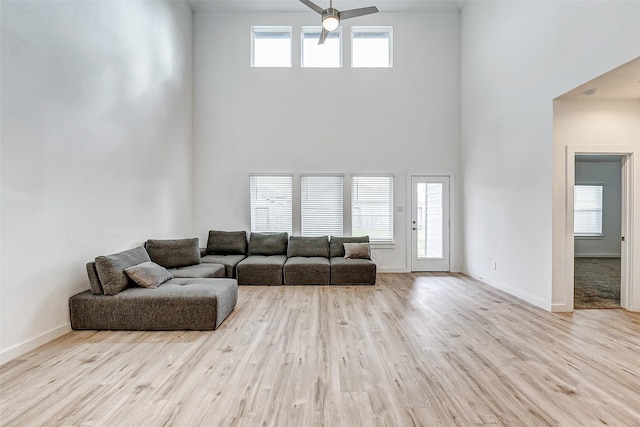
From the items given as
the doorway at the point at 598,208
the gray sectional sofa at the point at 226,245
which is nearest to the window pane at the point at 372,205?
the gray sectional sofa at the point at 226,245

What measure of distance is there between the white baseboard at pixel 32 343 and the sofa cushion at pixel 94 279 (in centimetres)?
43

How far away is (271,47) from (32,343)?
6.40 metres

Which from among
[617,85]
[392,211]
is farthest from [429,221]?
[617,85]

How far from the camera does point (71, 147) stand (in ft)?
11.2

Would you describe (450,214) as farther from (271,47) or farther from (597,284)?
(271,47)

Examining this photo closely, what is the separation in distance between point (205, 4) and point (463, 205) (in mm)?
6883

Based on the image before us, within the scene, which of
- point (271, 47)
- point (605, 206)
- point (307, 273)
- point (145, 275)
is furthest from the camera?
point (605, 206)

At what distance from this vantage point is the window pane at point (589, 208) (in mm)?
8789

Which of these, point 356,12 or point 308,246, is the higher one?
point 356,12

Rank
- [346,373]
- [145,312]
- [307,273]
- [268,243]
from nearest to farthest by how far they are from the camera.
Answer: [346,373] → [145,312] → [307,273] → [268,243]

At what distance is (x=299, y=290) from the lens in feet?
16.9

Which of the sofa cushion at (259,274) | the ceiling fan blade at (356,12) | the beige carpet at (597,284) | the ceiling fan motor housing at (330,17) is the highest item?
the ceiling fan blade at (356,12)

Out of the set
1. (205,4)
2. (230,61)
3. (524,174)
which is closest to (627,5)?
(524,174)

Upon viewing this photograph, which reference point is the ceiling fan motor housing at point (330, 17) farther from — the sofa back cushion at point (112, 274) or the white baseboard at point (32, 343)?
the white baseboard at point (32, 343)
